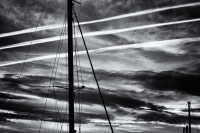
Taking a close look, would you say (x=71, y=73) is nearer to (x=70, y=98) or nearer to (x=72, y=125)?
(x=70, y=98)

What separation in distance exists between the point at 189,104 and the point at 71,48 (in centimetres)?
4172

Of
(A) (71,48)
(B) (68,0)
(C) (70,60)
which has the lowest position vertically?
(C) (70,60)

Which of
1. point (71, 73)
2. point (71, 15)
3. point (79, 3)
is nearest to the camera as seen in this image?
point (71, 73)

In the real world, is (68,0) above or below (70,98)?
above

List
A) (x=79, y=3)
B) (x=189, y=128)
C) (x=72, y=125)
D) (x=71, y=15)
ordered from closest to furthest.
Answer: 1. (x=72, y=125)
2. (x=71, y=15)
3. (x=79, y=3)
4. (x=189, y=128)

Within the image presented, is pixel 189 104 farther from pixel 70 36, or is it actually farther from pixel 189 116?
pixel 70 36

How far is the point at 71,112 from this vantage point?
1300 cm

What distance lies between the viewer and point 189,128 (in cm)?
4419

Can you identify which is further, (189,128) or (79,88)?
(189,128)

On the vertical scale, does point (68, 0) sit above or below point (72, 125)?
above

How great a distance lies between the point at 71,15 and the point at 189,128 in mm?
39221

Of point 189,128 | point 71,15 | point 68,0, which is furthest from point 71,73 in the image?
point 189,128

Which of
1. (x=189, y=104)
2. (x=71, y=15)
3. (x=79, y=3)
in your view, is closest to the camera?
(x=71, y=15)

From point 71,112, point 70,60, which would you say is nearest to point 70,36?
point 70,60
